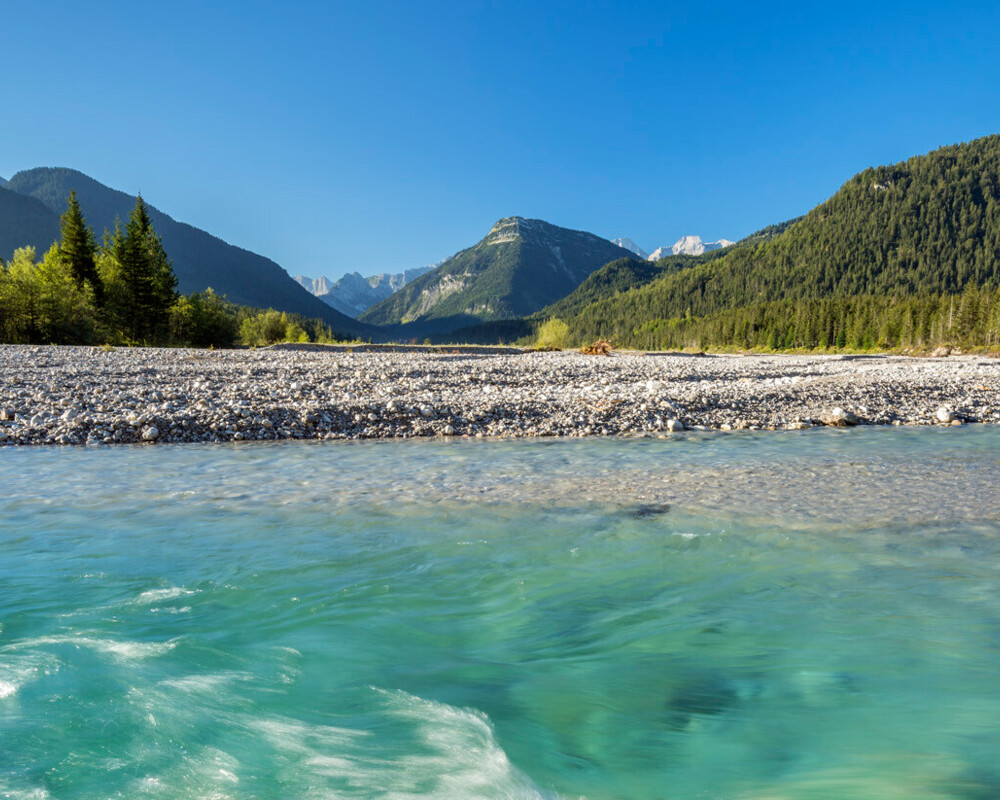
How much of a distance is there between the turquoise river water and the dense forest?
4948 centimetres

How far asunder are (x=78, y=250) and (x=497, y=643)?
6700 cm

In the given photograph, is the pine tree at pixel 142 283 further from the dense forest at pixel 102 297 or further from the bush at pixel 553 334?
the bush at pixel 553 334

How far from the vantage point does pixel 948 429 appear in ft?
50.7

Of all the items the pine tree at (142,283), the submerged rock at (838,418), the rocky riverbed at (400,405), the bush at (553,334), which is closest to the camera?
the rocky riverbed at (400,405)

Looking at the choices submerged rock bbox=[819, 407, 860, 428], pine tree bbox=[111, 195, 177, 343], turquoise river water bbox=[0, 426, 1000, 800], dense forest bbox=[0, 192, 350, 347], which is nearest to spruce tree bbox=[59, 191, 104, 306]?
dense forest bbox=[0, 192, 350, 347]

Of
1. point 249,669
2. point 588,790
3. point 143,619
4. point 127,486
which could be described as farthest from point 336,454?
point 588,790

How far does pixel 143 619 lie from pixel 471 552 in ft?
9.80

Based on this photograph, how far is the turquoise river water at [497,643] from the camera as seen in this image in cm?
310

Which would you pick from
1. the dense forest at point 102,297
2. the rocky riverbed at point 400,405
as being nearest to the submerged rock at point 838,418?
the rocky riverbed at point 400,405

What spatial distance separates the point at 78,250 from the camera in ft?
184

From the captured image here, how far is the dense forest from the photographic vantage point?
47062 mm

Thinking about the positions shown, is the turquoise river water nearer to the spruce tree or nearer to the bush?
the spruce tree

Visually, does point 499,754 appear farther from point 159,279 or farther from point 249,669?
point 159,279

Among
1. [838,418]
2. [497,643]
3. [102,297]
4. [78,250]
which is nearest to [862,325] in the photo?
[838,418]
